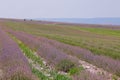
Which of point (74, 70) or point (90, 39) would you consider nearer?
point (74, 70)

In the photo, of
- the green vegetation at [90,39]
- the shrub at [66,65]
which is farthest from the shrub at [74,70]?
the green vegetation at [90,39]

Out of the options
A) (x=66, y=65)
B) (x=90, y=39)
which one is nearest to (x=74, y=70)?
(x=66, y=65)

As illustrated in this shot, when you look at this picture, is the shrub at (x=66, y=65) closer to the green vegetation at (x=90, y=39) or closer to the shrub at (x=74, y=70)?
the shrub at (x=74, y=70)

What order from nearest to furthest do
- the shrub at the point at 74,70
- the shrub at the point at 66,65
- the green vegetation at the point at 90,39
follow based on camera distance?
1. the shrub at the point at 74,70
2. the shrub at the point at 66,65
3. the green vegetation at the point at 90,39

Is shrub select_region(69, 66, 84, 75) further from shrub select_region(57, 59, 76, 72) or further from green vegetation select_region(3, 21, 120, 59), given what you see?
green vegetation select_region(3, 21, 120, 59)

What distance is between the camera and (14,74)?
8156mm

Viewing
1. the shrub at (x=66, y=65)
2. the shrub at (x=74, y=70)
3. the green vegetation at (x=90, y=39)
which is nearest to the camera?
the shrub at (x=74, y=70)

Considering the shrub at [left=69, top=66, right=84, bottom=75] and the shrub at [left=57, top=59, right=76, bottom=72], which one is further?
the shrub at [left=57, top=59, right=76, bottom=72]

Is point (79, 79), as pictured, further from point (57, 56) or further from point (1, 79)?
point (57, 56)

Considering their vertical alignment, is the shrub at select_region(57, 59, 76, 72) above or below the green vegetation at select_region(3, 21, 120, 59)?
above

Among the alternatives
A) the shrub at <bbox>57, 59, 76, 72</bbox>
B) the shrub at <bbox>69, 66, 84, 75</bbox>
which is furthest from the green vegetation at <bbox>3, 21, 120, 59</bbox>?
the shrub at <bbox>69, 66, 84, 75</bbox>

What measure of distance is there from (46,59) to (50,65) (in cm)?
135

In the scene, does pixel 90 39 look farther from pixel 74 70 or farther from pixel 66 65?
pixel 74 70

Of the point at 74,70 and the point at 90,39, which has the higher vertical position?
the point at 74,70
